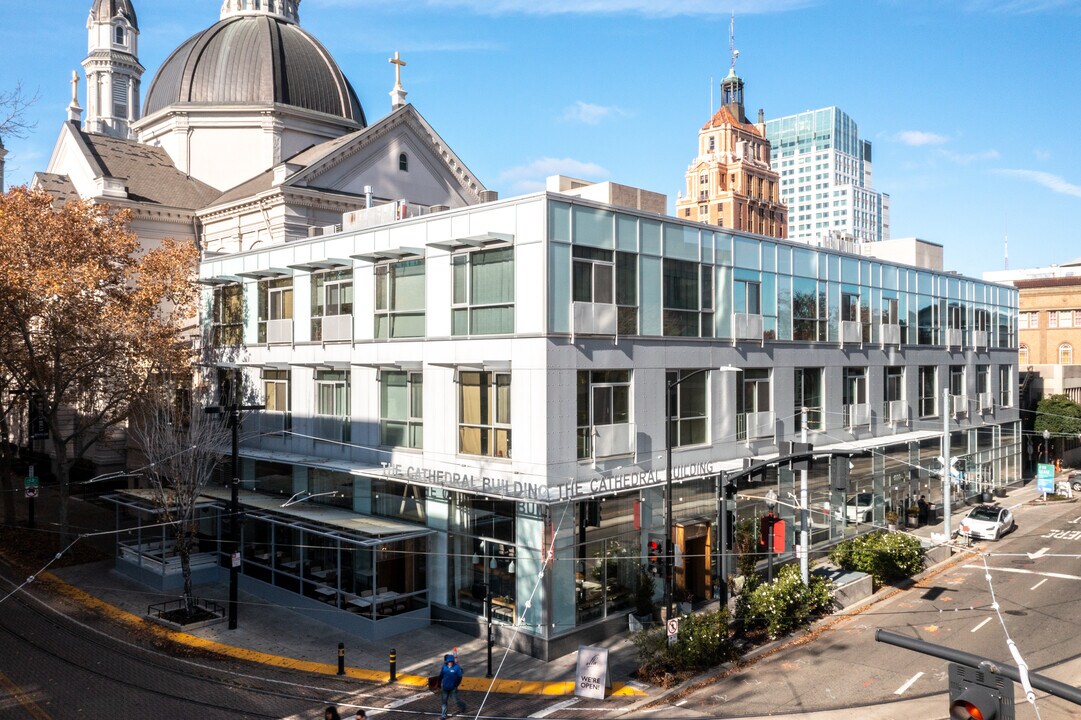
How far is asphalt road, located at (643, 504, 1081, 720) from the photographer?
1948 cm

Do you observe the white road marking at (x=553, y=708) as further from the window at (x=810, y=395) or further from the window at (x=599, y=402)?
the window at (x=810, y=395)

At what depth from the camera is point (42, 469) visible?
5169cm

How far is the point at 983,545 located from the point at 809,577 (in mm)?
12966

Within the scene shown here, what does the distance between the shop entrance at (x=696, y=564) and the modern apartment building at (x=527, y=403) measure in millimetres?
112

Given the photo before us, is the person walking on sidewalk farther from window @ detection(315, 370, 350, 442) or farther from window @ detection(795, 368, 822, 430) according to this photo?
window @ detection(795, 368, 822, 430)

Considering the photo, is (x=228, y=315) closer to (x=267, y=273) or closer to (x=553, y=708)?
(x=267, y=273)

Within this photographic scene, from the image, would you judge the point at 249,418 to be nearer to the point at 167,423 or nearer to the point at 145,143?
the point at 167,423

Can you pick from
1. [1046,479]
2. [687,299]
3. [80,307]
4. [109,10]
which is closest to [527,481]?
[687,299]

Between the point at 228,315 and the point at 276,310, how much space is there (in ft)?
13.3

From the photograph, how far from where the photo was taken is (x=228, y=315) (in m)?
35.8

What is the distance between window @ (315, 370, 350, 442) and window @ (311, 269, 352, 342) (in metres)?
1.42

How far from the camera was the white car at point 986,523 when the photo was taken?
35.6 metres

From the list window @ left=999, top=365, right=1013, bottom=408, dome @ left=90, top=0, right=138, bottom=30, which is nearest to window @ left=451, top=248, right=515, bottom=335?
window @ left=999, top=365, right=1013, bottom=408

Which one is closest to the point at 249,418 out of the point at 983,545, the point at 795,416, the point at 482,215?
the point at 482,215
